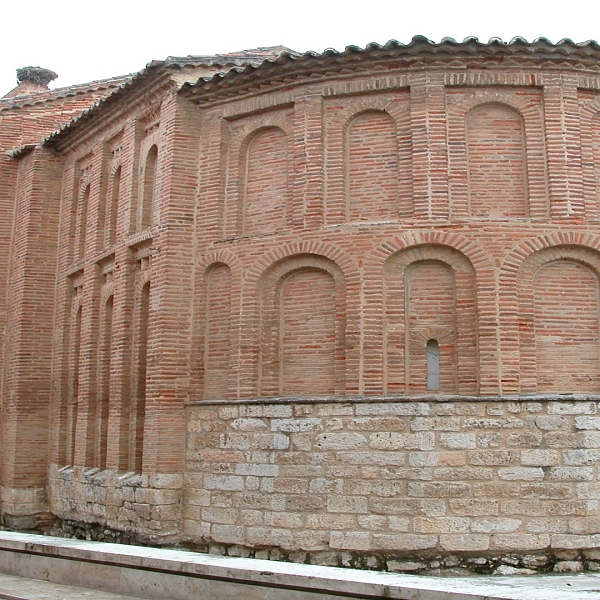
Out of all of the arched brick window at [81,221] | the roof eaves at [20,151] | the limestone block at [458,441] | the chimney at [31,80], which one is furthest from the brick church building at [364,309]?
the chimney at [31,80]

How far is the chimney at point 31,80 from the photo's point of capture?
1852cm

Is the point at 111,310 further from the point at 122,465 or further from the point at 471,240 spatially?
the point at 471,240

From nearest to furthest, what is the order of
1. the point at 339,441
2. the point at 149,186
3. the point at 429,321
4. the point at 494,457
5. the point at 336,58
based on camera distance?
the point at 494,457 < the point at 339,441 < the point at 429,321 < the point at 336,58 < the point at 149,186

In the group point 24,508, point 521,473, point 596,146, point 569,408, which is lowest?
point 24,508

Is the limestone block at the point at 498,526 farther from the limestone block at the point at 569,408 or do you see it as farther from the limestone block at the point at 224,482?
the limestone block at the point at 224,482

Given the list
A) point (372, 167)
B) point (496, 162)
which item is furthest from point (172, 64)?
point (496, 162)

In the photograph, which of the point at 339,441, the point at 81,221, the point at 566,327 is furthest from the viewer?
the point at 81,221

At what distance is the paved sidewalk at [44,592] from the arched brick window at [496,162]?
19.9ft

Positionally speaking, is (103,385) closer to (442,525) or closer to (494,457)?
A: (442,525)

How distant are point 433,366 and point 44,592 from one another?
4.98 metres

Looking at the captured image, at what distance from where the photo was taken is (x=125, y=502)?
11.2m

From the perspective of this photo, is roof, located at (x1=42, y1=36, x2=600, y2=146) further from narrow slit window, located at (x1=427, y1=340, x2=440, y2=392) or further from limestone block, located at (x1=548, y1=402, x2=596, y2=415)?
limestone block, located at (x1=548, y1=402, x2=596, y2=415)

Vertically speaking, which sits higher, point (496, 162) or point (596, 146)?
point (596, 146)

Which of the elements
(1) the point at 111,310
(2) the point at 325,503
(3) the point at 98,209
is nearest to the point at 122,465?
(1) the point at 111,310
